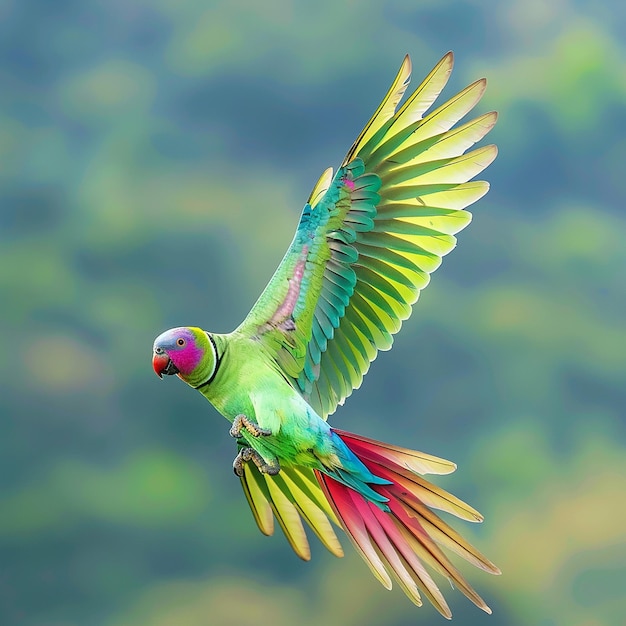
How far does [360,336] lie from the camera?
2.00 metres

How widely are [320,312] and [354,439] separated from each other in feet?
0.93

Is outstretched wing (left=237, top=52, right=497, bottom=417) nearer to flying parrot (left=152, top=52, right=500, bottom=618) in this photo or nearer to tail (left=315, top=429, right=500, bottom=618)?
flying parrot (left=152, top=52, right=500, bottom=618)

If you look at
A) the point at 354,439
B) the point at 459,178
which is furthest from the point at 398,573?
the point at 459,178

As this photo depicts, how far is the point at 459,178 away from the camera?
1.93 meters

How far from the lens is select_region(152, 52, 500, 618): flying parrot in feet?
5.98

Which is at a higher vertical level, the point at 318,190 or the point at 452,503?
the point at 318,190

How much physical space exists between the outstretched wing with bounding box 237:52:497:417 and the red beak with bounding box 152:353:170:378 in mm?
198

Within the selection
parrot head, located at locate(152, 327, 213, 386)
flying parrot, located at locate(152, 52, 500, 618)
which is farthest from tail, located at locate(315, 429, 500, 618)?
parrot head, located at locate(152, 327, 213, 386)

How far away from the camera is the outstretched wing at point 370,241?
1.91 m

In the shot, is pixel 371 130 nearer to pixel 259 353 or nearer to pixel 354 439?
pixel 259 353

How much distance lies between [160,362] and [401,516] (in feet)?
2.01

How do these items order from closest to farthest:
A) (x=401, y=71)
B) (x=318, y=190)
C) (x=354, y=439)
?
(x=401, y=71), (x=354, y=439), (x=318, y=190)

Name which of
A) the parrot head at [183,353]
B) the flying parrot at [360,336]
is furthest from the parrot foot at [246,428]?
the parrot head at [183,353]

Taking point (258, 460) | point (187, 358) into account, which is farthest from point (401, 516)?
point (187, 358)
